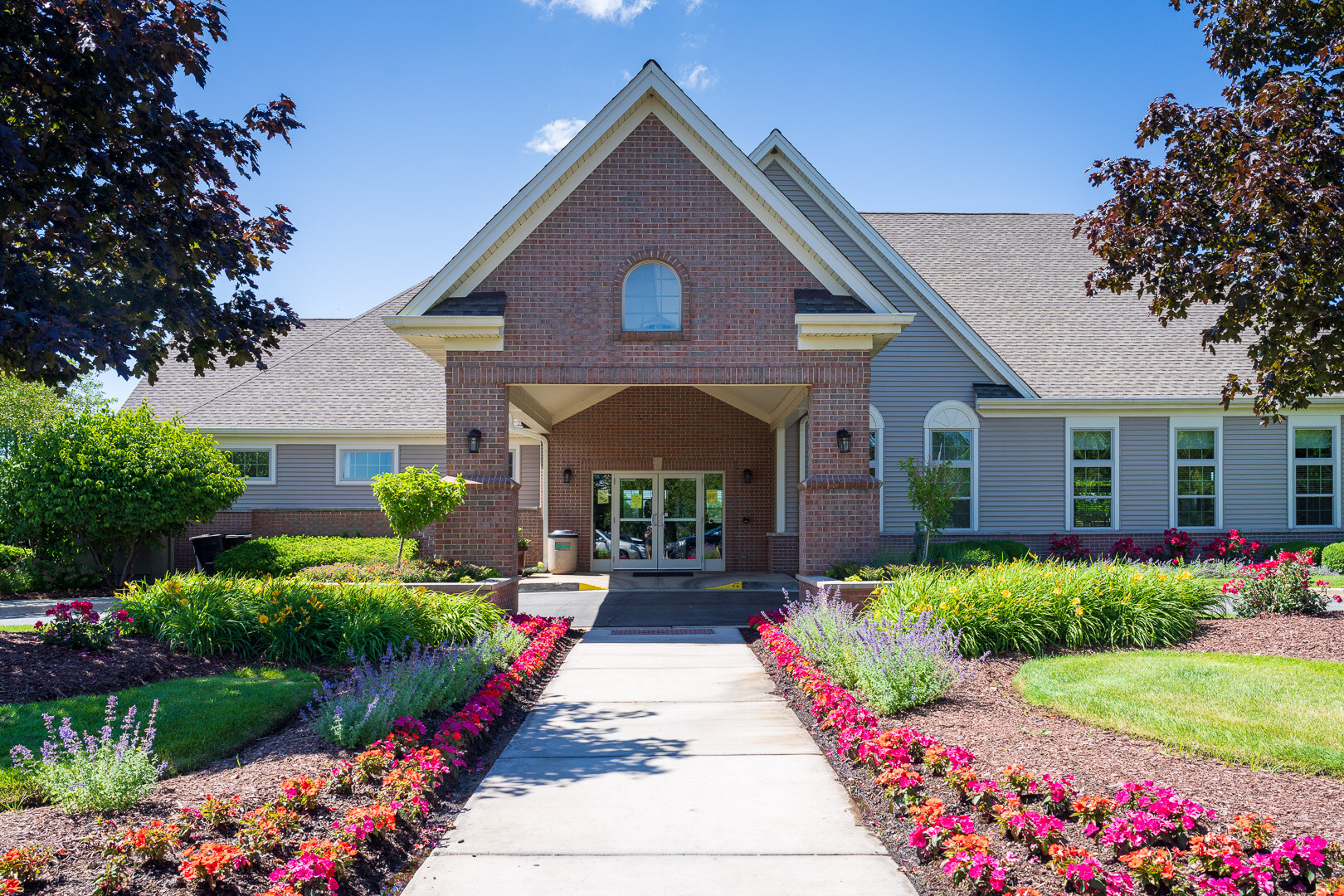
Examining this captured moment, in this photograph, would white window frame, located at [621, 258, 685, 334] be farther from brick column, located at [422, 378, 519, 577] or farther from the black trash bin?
the black trash bin

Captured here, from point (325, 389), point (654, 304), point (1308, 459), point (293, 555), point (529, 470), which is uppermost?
point (654, 304)

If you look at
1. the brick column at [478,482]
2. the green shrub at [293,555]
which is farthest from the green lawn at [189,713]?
the green shrub at [293,555]

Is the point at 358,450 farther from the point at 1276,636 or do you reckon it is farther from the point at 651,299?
the point at 1276,636

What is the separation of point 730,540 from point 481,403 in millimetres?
9205

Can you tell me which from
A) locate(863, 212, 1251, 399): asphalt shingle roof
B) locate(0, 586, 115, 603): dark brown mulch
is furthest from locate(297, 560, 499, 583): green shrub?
locate(863, 212, 1251, 399): asphalt shingle roof

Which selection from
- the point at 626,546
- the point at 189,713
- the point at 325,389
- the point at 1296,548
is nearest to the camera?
the point at 189,713

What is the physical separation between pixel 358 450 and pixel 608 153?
10288 millimetres

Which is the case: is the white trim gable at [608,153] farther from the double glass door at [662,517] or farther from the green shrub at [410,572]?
the double glass door at [662,517]

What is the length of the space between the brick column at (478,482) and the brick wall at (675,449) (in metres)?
7.82

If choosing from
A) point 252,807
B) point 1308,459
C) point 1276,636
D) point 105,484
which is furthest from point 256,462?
point 1308,459

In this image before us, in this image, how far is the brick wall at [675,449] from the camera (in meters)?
20.2

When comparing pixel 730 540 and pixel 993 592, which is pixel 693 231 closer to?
pixel 993 592

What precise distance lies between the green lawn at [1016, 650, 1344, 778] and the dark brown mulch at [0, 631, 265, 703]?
24.5ft

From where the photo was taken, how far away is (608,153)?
41.0ft
